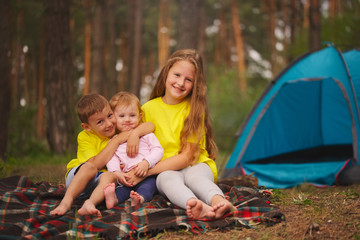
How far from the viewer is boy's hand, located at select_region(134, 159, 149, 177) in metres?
2.40

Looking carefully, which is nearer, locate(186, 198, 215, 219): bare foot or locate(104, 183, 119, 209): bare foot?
locate(186, 198, 215, 219): bare foot

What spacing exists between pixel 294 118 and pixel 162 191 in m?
3.57

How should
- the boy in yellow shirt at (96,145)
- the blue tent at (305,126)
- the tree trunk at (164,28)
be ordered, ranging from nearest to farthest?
1. the boy in yellow shirt at (96,145)
2. the blue tent at (305,126)
3. the tree trunk at (164,28)

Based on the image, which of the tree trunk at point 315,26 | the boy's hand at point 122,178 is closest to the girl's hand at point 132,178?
the boy's hand at point 122,178

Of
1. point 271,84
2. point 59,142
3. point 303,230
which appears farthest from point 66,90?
point 303,230

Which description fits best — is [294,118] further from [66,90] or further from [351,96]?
[66,90]

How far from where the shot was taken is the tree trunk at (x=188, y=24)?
6.37 metres

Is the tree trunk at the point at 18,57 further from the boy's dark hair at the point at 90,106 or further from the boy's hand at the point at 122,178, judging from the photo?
the boy's hand at the point at 122,178

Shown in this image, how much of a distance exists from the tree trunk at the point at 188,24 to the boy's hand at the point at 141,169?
423 centimetres

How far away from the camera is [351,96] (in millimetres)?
4172

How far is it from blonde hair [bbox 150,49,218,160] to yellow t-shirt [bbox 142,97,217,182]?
6 centimetres

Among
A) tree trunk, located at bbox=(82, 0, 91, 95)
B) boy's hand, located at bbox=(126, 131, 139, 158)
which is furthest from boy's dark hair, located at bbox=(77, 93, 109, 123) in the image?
tree trunk, located at bbox=(82, 0, 91, 95)

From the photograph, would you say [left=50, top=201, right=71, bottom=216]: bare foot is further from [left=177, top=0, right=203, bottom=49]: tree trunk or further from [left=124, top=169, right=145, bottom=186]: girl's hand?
[left=177, top=0, right=203, bottom=49]: tree trunk

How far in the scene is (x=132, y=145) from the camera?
2.47 metres
